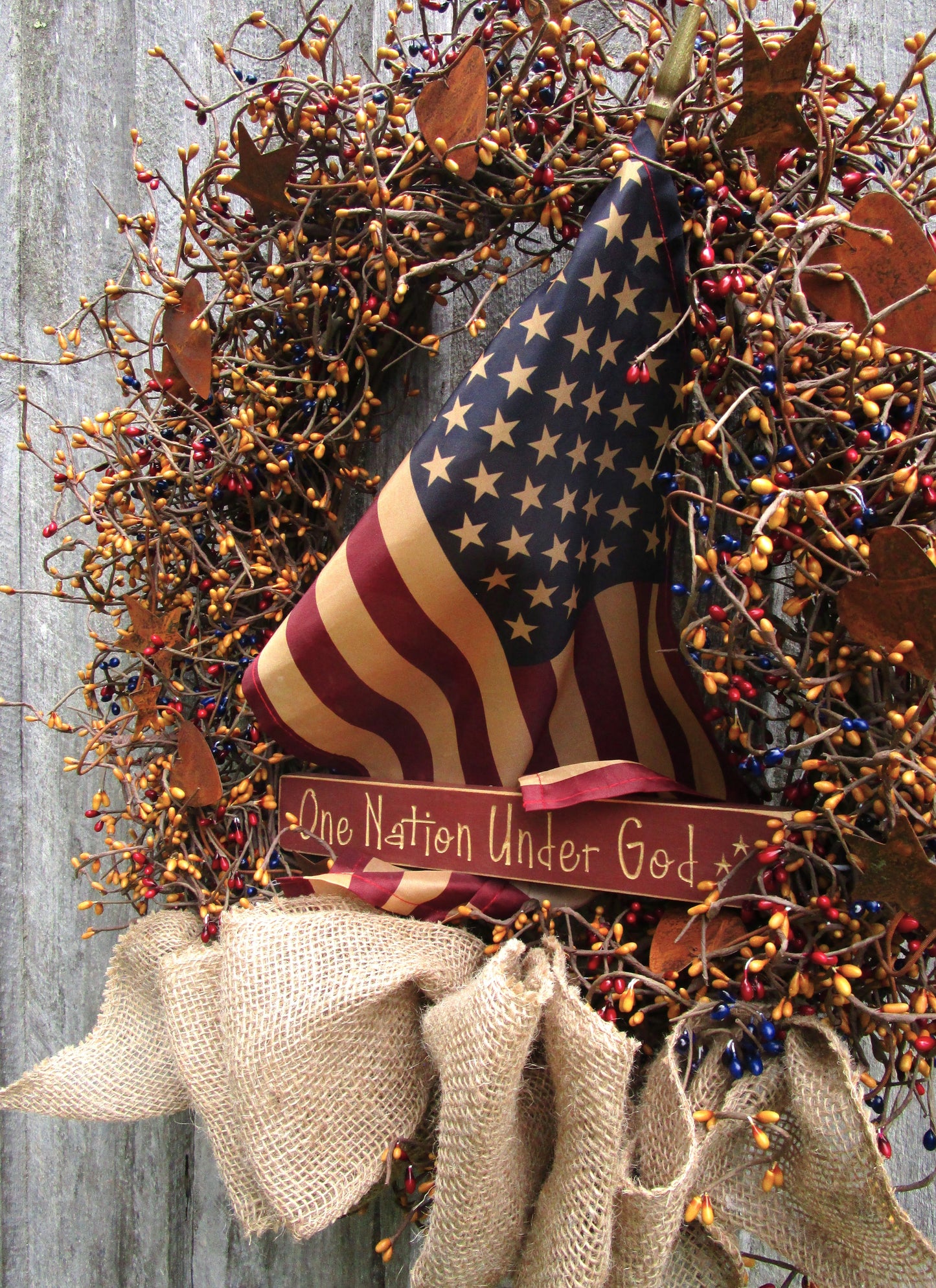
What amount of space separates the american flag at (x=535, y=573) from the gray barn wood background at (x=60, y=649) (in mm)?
489

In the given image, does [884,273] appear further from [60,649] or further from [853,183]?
[60,649]

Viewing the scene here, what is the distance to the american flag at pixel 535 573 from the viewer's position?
1.98ft

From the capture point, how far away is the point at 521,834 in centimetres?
63

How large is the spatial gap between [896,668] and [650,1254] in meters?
0.37

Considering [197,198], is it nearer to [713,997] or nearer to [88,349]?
[88,349]

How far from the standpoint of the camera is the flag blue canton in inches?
23.5

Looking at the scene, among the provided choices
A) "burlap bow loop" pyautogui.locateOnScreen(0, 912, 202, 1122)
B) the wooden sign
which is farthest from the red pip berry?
"burlap bow loop" pyautogui.locateOnScreen(0, 912, 202, 1122)

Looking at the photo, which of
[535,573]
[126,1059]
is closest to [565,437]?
[535,573]

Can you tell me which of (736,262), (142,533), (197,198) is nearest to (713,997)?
(736,262)

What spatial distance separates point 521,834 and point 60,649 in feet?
2.20

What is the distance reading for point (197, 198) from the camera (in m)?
0.69

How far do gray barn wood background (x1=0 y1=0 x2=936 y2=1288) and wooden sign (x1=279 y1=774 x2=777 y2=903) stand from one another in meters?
0.44

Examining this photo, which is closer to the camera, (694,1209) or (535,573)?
(694,1209)

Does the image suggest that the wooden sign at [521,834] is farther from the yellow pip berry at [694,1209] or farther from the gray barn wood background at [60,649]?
the gray barn wood background at [60,649]
